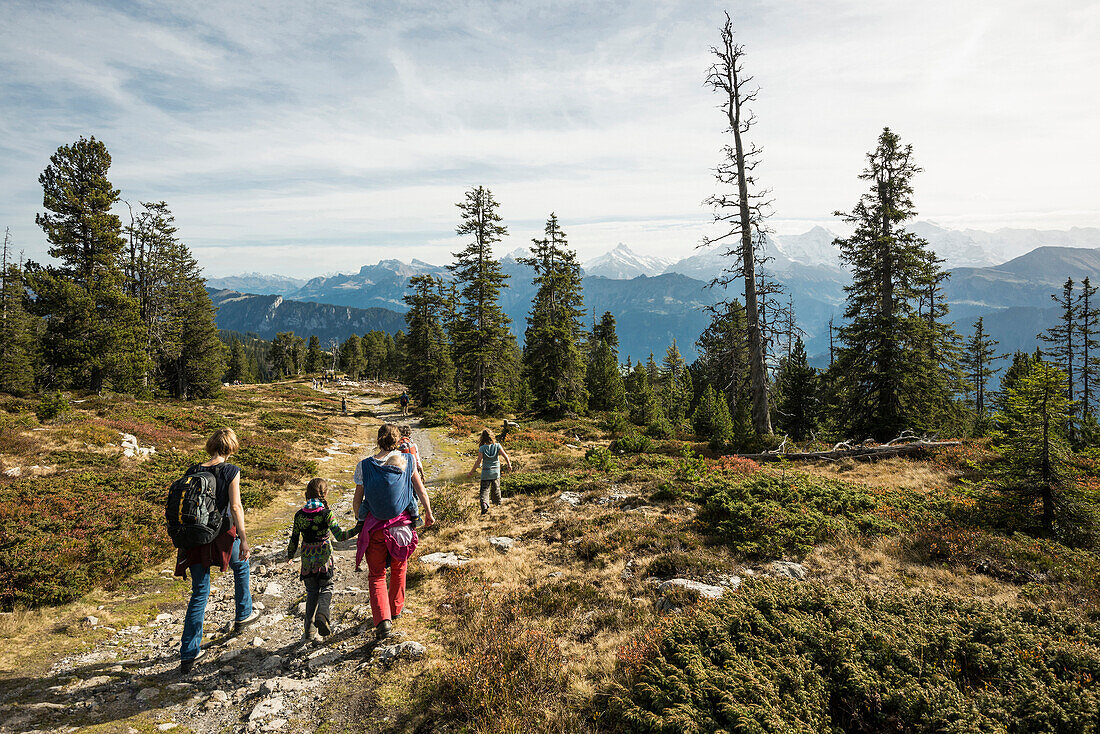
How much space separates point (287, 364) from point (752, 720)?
121 m

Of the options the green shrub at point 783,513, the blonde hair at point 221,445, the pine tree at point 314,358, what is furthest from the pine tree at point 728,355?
the pine tree at point 314,358

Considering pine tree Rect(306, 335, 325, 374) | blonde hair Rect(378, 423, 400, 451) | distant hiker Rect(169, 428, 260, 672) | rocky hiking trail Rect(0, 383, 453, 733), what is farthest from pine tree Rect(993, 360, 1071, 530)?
pine tree Rect(306, 335, 325, 374)

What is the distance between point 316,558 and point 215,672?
1.54m

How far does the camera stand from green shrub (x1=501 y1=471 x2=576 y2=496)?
1300cm

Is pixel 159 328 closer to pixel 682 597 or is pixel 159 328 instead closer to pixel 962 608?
pixel 682 597

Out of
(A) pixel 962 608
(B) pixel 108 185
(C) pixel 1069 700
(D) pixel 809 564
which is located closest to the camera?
(C) pixel 1069 700

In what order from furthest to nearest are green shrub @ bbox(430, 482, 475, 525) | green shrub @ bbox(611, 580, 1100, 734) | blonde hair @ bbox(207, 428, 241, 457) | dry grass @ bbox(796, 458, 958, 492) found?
dry grass @ bbox(796, 458, 958, 492) < green shrub @ bbox(430, 482, 475, 525) < blonde hair @ bbox(207, 428, 241, 457) < green shrub @ bbox(611, 580, 1100, 734)

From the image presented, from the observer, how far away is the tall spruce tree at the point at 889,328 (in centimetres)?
1983

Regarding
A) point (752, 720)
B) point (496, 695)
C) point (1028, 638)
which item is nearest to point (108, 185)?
Result: point (496, 695)

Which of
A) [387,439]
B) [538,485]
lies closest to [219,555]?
[387,439]

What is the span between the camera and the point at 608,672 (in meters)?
4.75

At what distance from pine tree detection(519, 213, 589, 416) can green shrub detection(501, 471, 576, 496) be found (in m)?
18.1

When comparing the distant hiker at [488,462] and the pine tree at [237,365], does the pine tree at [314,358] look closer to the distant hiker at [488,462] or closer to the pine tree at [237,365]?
the pine tree at [237,365]

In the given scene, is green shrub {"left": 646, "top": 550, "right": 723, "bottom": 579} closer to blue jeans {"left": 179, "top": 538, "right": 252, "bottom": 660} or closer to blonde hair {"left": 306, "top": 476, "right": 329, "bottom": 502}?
blonde hair {"left": 306, "top": 476, "right": 329, "bottom": 502}
